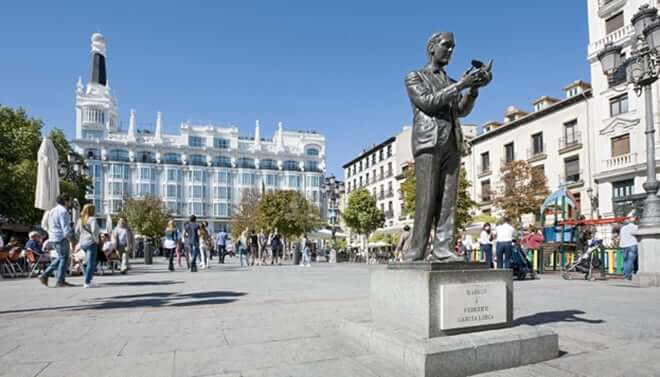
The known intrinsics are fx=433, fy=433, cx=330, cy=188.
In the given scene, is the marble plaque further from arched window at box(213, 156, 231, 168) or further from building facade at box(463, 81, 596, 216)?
arched window at box(213, 156, 231, 168)

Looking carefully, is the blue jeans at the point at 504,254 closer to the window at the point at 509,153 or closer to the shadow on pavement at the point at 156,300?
the shadow on pavement at the point at 156,300

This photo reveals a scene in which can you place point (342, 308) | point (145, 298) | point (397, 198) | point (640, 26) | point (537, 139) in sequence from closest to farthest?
point (342, 308)
point (145, 298)
point (640, 26)
point (537, 139)
point (397, 198)

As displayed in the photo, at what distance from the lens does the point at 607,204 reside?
26.3 metres

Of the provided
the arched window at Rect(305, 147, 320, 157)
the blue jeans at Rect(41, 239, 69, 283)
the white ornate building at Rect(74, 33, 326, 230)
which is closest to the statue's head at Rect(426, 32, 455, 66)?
the blue jeans at Rect(41, 239, 69, 283)

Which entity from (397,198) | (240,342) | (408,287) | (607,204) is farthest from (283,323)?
(397,198)

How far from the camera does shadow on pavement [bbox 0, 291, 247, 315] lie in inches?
241

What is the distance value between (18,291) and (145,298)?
3.20 metres

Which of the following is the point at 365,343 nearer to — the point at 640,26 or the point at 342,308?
the point at 342,308

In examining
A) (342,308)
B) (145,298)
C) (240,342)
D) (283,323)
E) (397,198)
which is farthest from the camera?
(397,198)

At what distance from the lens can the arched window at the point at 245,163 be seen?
8956cm

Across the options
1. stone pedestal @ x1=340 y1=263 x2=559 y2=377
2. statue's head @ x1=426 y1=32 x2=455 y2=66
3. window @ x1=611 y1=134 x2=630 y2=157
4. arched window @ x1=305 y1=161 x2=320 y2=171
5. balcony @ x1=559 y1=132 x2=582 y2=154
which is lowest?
stone pedestal @ x1=340 y1=263 x2=559 y2=377

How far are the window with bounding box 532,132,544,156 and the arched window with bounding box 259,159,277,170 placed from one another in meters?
64.6

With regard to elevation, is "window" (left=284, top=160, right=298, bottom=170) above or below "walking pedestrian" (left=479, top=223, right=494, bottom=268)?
above

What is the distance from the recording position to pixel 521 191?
28828mm
